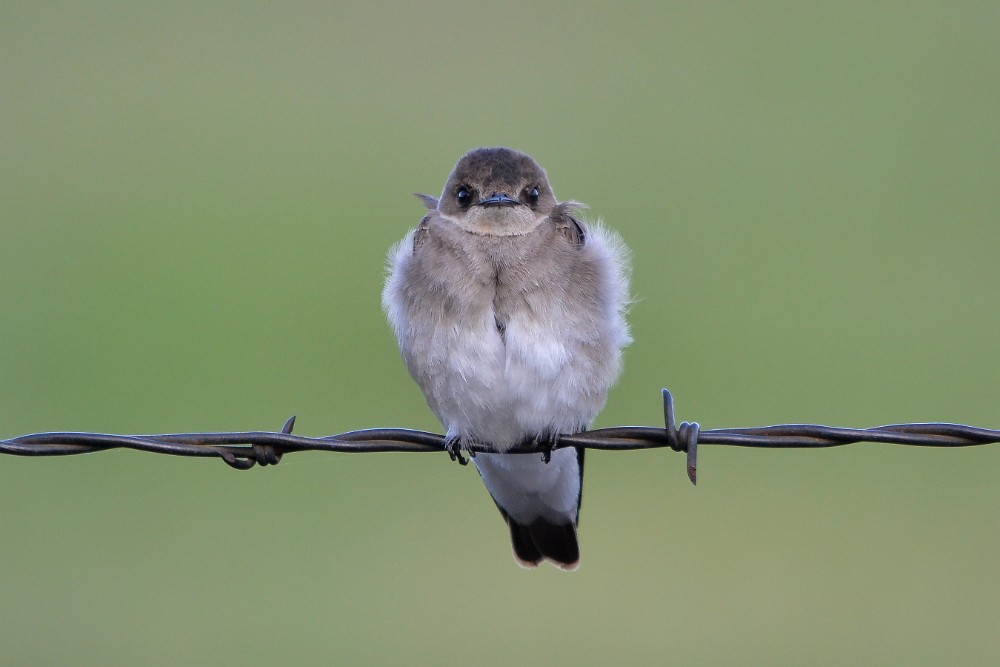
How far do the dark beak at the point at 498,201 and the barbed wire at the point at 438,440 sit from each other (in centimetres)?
149

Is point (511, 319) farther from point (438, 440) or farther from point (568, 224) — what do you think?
point (438, 440)

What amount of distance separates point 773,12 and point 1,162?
23.6 feet

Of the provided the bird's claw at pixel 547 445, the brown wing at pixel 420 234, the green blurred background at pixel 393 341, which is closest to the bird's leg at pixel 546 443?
the bird's claw at pixel 547 445

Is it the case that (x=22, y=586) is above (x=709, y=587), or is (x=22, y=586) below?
below

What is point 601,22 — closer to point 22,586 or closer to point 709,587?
point 709,587

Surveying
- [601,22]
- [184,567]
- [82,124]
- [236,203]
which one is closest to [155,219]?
[236,203]

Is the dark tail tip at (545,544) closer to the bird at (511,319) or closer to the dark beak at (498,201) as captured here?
the bird at (511,319)

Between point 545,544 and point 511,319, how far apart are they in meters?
1.39

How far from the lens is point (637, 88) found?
455 inches

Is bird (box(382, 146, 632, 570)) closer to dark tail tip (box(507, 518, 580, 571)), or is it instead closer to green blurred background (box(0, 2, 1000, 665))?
dark tail tip (box(507, 518, 580, 571))

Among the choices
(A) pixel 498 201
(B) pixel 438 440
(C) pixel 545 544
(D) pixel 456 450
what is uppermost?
(A) pixel 498 201

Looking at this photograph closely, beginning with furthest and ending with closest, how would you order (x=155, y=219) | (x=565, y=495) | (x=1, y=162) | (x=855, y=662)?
1. (x=1, y=162)
2. (x=155, y=219)
3. (x=855, y=662)
4. (x=565, y=495)

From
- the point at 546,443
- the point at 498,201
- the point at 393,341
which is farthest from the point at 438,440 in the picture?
the point at 393,341

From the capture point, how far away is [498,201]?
207 inches
